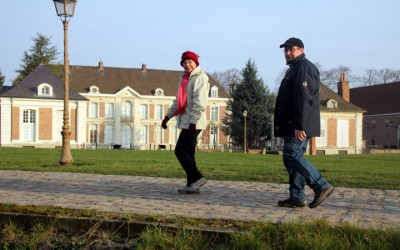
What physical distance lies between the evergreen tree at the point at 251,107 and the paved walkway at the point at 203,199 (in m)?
36.8

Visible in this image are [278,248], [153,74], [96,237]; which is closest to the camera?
[278,248]

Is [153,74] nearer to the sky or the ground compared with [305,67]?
nearer to the sky

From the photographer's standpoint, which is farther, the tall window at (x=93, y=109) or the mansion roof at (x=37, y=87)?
the tall window at (x=93, y=109)

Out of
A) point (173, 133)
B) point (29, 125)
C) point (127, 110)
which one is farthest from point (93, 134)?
Answer: point (29, 125)

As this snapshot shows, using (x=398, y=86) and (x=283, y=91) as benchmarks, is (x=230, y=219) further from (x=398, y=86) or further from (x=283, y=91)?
(x=398, y=86)

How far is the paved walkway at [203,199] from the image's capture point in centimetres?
496

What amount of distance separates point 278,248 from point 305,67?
252 centimetres

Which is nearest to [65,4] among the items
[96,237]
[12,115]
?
[96,237]

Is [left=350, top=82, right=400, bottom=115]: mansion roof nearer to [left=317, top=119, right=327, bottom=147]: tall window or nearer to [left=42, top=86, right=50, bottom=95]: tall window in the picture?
[left=317, top=119, right=327, bottom=147]: tall window

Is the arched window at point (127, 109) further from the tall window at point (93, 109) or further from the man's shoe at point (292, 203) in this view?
the man's shoe at point (292, 203)

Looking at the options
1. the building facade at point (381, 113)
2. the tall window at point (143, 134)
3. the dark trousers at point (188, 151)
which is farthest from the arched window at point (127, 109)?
the dark trousers at point (188, 151)

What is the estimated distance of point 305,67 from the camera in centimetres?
561

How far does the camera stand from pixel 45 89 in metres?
50.9

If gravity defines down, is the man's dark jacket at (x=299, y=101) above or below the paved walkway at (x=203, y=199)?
above
